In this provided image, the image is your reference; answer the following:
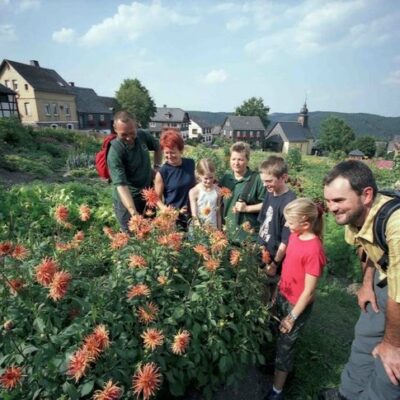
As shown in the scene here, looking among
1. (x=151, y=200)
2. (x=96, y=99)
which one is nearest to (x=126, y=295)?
(x=151, y=200)

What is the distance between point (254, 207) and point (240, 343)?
5.04ft

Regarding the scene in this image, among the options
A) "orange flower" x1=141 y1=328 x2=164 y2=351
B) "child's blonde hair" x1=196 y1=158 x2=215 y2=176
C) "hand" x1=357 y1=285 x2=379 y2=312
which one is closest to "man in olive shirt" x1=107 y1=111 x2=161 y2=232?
"child's blonde hair" x1=196 y1=158 x2=215 y2=176

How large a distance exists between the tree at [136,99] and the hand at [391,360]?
49435 mm

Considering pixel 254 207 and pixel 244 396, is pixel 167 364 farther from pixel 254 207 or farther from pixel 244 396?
pixel 254 207

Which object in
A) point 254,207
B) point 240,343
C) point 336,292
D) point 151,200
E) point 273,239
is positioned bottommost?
point 336,292

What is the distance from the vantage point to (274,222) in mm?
2898

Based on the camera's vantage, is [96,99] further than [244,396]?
Yes

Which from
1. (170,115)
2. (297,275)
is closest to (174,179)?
(297,275)

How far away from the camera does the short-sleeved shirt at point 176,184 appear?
3363 mm

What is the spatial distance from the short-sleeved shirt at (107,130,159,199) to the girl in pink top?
181 cm

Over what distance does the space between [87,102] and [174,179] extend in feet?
155

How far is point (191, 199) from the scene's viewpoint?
3.27m

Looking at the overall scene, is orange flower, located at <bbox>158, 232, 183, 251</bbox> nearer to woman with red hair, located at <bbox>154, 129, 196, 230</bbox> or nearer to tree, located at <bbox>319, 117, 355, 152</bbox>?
woman with red hair, located at <bbox>154, 129, 196, 230</bbox>

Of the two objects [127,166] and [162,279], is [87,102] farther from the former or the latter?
[162,279]
